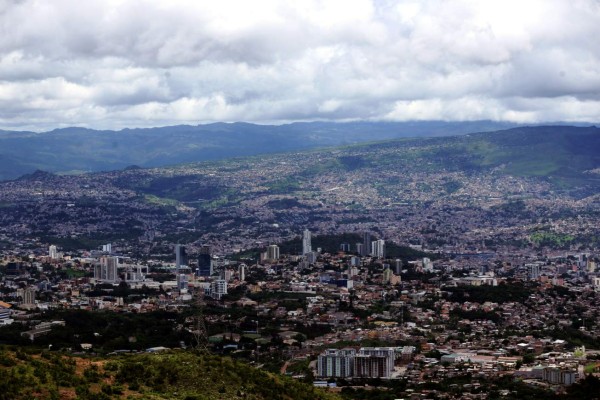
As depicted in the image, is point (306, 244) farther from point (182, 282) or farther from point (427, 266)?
point (182, 282)

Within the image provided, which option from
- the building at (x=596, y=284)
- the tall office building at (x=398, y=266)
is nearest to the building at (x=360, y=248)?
the tall office building at (x=398, y=266)

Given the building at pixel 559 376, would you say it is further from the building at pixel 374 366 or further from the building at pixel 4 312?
the building at pixel 4 312

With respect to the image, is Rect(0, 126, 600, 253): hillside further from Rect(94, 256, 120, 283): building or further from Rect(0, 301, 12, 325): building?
Rect(0, 301, 12, 325): building

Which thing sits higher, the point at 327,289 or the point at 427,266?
the point at 327,289

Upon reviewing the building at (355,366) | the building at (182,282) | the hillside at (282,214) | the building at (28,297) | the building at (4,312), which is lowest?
the hillside at (282,214)

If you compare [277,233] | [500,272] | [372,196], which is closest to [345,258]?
[500,272]

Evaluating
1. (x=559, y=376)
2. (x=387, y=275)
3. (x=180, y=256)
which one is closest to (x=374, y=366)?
(x=559, y=376)

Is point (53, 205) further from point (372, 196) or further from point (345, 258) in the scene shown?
point (345, 258)
